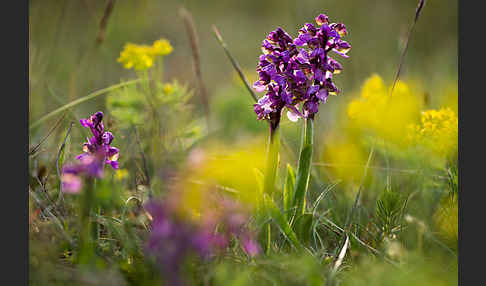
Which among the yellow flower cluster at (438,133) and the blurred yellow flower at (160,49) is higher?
the blurred yellow flower at (160,49)

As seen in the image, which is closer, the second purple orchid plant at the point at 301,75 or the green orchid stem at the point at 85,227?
the green orchid stem at the point at 85,227

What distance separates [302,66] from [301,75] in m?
0.04

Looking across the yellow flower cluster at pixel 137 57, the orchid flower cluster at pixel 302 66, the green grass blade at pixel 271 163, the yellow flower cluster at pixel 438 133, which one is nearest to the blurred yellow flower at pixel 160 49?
the yellow flower cluster at pixel 137 57

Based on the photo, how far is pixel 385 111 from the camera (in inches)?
77.7

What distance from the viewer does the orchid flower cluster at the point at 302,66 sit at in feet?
5.31

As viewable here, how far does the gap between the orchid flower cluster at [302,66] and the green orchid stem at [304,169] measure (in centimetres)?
6

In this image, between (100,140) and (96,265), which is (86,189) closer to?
(96,265)

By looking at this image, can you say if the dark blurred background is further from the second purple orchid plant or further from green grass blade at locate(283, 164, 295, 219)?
green grass blade at locate(283, 164, 295, 219)

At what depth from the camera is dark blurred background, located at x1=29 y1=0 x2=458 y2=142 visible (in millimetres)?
3580

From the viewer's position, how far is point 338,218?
6.19 feet

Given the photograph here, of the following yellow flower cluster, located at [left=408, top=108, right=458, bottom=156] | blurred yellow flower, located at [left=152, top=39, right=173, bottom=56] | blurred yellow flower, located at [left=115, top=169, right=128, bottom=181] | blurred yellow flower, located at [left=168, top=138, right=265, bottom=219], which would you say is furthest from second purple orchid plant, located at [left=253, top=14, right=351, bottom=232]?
blurred yellow flower, located at [left=152, top=39, right=173, bottom=56]

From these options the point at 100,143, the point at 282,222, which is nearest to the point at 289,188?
the point at 282,222

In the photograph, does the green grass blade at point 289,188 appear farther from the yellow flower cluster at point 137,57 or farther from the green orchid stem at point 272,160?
the yellow flower cluster at point 137,57

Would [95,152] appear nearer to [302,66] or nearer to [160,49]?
[302,66]
